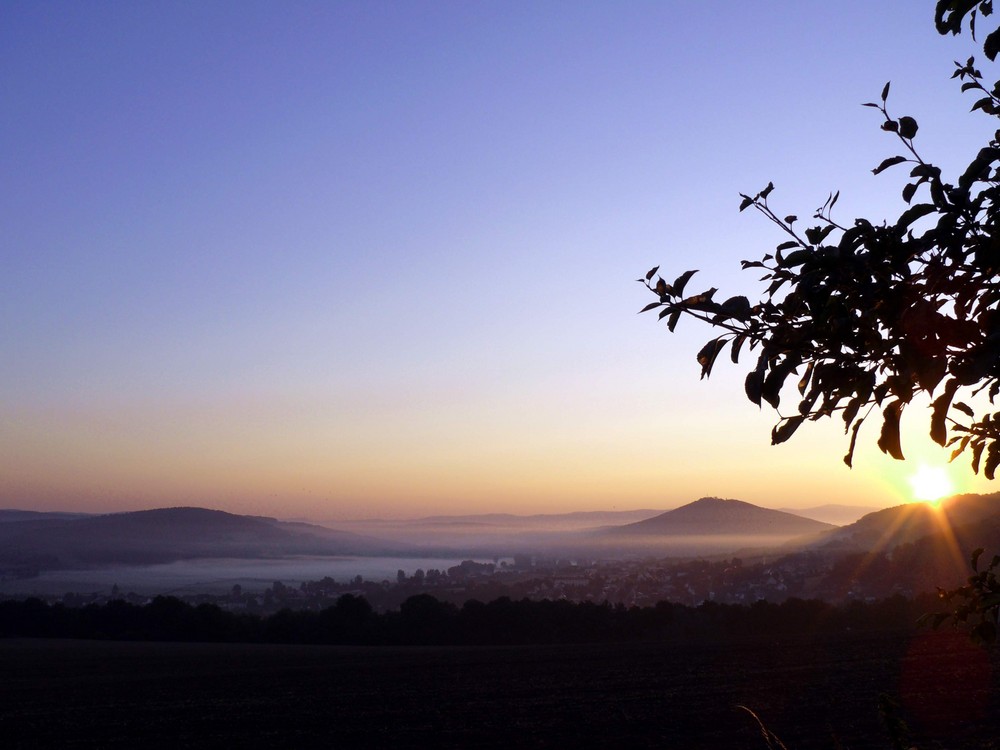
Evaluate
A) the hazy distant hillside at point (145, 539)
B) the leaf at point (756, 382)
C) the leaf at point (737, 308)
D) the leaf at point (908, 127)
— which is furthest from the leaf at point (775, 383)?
the hazy distant hillside at point (145, 539)

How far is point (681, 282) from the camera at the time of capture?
9.79 feet

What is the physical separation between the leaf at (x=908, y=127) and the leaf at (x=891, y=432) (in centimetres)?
125

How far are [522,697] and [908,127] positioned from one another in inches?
988

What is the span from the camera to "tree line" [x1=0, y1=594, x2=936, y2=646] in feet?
147

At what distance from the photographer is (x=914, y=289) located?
9.21 ft

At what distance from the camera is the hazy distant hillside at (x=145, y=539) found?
148m

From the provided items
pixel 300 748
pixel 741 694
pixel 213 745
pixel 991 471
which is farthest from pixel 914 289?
pixel 741 694

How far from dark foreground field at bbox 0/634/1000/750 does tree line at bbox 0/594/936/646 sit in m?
5.67

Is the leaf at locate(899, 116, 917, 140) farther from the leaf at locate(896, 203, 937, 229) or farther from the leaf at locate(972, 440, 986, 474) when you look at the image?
the leaf at locate(972, 440, 986, 474)

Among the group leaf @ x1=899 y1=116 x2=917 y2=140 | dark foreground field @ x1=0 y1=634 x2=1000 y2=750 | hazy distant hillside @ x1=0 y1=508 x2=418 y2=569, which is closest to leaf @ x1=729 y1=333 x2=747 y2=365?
leaf @ x1=899 y1=116 x2=917 y2=140

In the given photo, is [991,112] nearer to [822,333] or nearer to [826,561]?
[822,333]

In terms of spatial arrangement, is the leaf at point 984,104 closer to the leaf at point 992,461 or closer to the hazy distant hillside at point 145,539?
the leaf at point 992,461

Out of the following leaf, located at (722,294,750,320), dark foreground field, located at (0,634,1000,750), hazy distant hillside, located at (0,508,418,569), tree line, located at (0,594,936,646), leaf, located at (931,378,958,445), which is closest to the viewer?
leaf, located at (931,378,958,445)

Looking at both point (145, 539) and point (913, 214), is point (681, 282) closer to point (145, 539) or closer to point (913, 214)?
point (913, 214)
